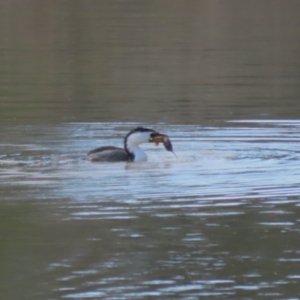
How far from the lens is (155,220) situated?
1029 centimetres

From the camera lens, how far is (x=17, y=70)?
27.2 meters

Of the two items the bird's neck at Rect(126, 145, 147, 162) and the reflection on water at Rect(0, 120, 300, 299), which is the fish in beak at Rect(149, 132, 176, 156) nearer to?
the reflection on water at Rect(0, 120, 300, 299)

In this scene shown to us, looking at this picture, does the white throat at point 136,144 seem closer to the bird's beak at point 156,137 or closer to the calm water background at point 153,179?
the bird's beak at point 156,137

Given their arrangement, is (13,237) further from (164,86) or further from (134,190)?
(164,86)

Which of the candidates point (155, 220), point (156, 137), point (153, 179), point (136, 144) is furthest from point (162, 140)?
point (155, 220)

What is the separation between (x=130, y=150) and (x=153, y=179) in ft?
5.09

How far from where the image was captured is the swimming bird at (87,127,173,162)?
1373 cm

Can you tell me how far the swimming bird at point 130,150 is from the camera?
1373 cm

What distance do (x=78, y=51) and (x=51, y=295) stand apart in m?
25.0

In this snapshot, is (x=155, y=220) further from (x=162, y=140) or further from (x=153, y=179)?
(x=162, y=140)

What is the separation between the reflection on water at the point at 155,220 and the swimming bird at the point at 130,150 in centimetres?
17

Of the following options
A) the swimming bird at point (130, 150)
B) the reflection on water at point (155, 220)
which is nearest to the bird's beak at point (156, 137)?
the swimming bird at point (130, 150)

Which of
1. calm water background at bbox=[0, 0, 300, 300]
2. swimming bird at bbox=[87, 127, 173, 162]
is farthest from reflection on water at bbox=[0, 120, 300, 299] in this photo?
swimming bird at bbox=[87, 127, 173, 162]

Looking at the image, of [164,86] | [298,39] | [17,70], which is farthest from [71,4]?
[164,86]
